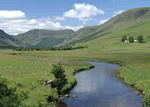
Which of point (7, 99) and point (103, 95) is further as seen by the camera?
point (103, 95)

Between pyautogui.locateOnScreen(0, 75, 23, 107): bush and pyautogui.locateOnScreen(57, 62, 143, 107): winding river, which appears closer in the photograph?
pyautogui.locateOnScreen(0, 75, 23, 107): bush

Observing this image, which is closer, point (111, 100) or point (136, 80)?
point (111, 100)

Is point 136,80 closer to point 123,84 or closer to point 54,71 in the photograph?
point 123,84

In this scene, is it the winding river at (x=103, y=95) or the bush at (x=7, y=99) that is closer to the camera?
the bush at (x=7, y=99)

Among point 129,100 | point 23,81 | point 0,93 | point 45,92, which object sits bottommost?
point 129,100

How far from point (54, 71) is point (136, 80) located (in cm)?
2956

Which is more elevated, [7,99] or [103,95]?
[7,99]

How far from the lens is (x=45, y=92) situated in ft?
123

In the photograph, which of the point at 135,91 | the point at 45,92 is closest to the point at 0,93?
the point at 45,92

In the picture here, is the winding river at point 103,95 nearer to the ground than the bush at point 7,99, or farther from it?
nearer to the ground

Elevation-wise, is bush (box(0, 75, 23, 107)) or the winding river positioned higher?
bush (box(0, 75, 23, 107))

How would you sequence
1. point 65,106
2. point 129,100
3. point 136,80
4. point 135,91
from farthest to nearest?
1. point 136,80
2. point 135,91
3. point 129,100
4. point 65,106

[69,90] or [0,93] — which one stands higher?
[0,93]

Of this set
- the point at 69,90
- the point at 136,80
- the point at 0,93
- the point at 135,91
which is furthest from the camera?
the point at 136,80
